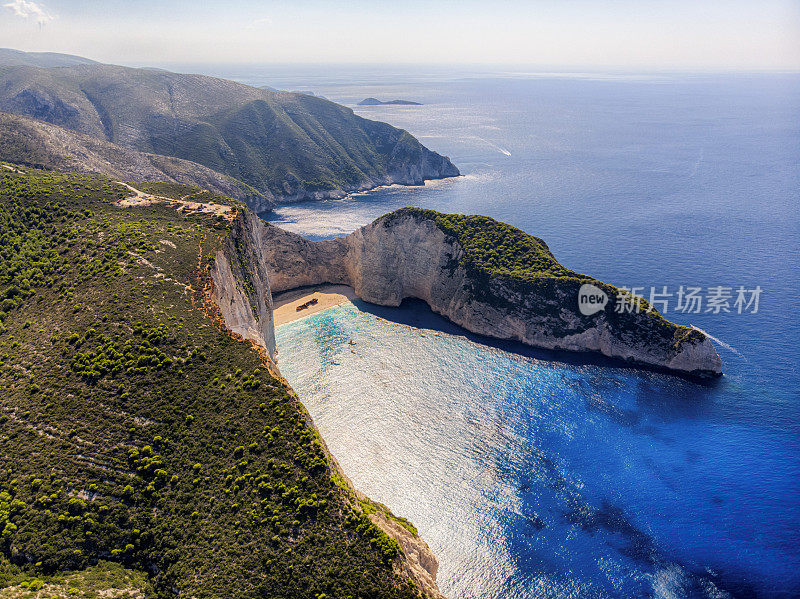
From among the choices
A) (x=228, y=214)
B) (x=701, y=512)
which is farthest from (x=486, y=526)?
(x=228, y=214)

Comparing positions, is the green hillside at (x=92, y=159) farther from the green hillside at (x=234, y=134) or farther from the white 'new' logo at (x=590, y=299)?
the white 'new' logo at (x=590, y=299)

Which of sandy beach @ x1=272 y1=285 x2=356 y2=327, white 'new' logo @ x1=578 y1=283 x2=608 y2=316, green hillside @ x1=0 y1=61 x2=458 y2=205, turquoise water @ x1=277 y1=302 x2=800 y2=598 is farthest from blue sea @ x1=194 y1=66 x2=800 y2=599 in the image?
green hillside @ x1=0 y1=61 x2=458 y2=205

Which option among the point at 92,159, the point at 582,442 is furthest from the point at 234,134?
the point at 582,442

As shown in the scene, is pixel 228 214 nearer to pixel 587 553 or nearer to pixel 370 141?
pixel 587 553

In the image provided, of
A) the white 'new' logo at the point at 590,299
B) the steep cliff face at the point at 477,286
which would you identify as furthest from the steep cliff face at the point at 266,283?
the white 'new' logo at the point at 590,299

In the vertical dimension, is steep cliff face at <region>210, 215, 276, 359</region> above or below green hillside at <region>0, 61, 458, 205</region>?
below

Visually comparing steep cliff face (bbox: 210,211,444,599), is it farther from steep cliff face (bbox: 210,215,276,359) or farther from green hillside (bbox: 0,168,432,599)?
green hillside (bbox: 0,168,432,599)
